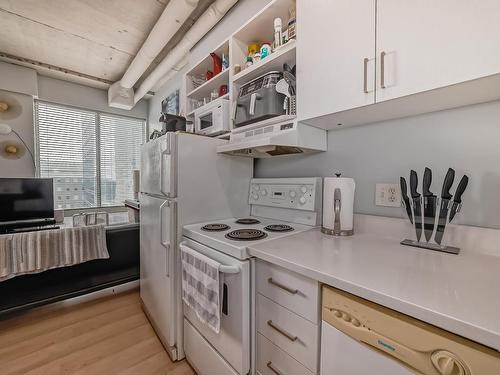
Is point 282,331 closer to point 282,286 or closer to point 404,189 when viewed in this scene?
point 282,286

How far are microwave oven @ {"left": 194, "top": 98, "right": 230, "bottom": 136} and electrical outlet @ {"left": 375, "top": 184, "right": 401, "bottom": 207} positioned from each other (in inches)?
45.0

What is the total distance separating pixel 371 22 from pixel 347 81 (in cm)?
23

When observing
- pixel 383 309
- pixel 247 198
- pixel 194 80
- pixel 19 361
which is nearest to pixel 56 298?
pixel 19 361

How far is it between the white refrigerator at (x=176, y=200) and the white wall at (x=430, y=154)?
0.67m

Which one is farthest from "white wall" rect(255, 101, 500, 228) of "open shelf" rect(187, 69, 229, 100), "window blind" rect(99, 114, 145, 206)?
"window blind" rect(99, 114, 145, 206)

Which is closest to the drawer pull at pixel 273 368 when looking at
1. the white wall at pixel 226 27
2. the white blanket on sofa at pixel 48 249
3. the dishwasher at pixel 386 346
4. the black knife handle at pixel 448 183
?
the dishwasher at pixel 386 346

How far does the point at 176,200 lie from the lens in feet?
4.90

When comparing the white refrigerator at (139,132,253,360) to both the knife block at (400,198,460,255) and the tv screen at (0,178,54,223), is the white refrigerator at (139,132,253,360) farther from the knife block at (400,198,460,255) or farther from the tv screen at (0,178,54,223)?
the tv screen at (0,178,54,223)

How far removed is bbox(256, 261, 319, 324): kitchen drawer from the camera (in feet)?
2.73

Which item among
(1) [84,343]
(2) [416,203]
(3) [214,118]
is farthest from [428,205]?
(1) [84,343]

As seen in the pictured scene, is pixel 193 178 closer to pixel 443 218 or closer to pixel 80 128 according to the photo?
pixel 443 218

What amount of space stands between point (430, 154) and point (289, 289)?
932 mm

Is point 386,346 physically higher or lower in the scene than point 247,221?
lower

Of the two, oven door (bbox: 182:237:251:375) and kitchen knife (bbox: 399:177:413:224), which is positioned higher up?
kitchen knife (bbox: 399:177:413:224)
